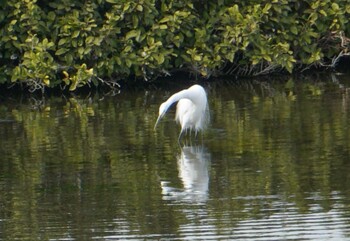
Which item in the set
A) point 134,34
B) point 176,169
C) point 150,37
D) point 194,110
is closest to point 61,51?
point 134,34

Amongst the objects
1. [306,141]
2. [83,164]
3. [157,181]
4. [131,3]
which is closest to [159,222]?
[157,181]

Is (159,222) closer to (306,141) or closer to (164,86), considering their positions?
(306,141)

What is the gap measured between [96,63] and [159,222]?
745 cm

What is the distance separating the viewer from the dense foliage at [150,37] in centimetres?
1623

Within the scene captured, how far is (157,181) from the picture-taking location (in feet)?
36.0

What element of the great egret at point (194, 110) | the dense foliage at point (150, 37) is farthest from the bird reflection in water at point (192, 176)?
the dense foliage at point (150, 37)

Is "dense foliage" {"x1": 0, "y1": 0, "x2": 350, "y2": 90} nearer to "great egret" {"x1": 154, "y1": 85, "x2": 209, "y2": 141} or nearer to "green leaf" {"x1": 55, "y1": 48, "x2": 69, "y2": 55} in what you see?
"green leaf" {"x1": 55, "y1": 48, "x2": 69, "y2": 55}

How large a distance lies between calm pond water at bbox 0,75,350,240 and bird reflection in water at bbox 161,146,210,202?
12mm

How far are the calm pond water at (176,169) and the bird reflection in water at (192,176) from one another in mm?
12

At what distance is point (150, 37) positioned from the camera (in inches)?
651

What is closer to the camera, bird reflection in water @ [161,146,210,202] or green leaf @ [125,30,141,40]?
bird reflection in water @ [161,146,210,202]

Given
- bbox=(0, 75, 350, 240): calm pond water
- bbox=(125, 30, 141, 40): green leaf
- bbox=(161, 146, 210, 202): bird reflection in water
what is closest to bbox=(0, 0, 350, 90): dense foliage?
bbox=(125, 30, 141, 40): green leaf

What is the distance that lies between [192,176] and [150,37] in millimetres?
5665

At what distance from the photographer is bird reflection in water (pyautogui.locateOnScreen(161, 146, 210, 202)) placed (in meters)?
10.3
